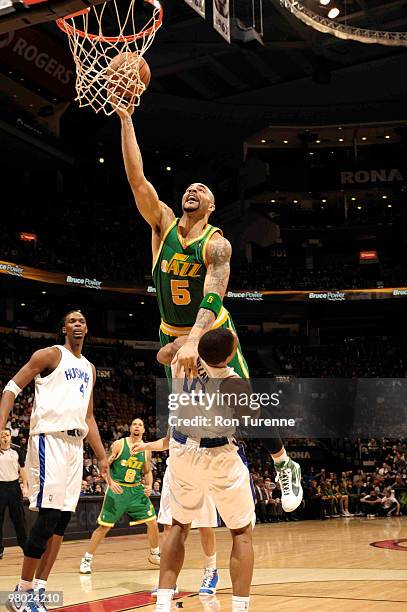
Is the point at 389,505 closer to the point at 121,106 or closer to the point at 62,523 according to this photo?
the point at 62,523

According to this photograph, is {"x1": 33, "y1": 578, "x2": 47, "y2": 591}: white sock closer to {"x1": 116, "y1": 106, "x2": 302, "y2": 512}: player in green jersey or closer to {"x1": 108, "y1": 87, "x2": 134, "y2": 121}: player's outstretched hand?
{"x1": 116, "y1": 106, "x2": 302, "y2": 512}: player in green jersey

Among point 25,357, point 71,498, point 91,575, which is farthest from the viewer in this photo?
point 25,357

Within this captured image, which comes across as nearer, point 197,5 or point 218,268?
point 218,268

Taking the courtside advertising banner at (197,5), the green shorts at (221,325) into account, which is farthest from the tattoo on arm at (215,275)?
the courtside advertising banner at (197,5)

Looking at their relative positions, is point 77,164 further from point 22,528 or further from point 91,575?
point 91,575

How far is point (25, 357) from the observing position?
27047 mm

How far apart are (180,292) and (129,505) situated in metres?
5.49

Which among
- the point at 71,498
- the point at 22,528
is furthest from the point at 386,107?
the point at 71,498

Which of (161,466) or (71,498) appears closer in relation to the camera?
(71,498)

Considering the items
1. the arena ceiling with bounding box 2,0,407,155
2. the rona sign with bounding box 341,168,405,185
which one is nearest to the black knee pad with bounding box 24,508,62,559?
the arena ceiling with bounding box 2,0,407,155

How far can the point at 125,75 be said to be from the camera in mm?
5688

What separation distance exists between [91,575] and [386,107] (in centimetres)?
2987

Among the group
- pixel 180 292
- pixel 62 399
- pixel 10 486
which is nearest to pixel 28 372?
pixel 62 399

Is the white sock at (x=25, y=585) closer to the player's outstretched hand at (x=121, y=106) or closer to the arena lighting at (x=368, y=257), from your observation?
the player's outstretched hand at (x=121, y=106)
